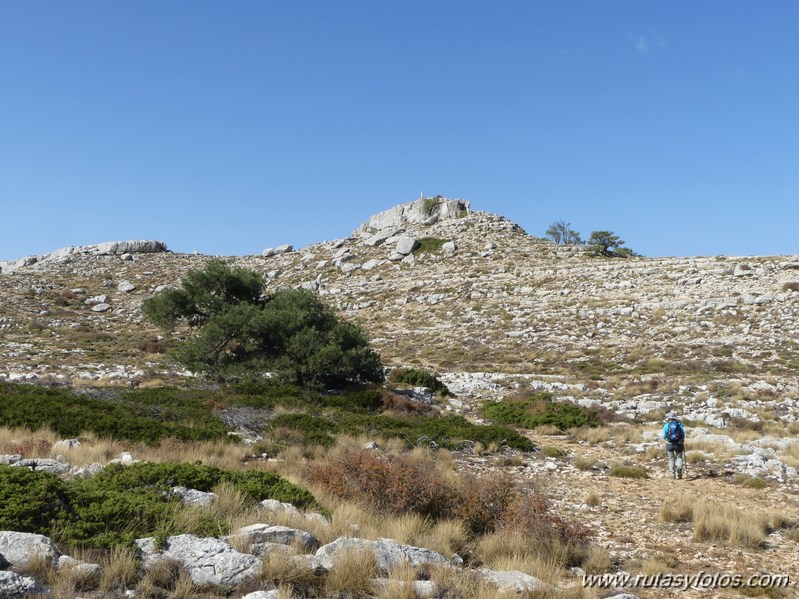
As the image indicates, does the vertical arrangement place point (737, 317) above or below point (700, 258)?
below

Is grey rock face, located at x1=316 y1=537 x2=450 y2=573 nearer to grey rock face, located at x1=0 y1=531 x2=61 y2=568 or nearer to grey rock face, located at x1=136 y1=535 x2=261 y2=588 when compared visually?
grey rock face, located at x1=136 y1=535 x2=261 y2=588

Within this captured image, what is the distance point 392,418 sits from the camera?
17.9 m

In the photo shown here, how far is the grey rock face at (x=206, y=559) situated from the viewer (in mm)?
5219

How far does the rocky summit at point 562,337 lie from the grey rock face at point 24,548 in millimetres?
6925

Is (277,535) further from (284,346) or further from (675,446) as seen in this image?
(284,346)

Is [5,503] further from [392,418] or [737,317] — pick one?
[737,317]

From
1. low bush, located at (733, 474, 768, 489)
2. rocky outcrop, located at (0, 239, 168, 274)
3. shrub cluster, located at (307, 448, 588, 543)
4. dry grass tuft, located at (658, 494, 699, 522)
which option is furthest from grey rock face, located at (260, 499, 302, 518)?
rocky outcrop, located at (0, 239, 168, 274)

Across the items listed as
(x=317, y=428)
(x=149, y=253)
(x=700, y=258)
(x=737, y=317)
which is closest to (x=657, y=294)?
(x=737, y=317)

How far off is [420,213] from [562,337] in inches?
1709

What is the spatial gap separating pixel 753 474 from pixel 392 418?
9755 mm

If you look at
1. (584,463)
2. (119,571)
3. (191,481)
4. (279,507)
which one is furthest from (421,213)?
(119,571)

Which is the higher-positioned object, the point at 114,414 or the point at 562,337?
the point at 562,337

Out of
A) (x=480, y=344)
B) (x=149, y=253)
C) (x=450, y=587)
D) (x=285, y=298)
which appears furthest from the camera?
(x=149, y=253)

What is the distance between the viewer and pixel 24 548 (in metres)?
5.02
